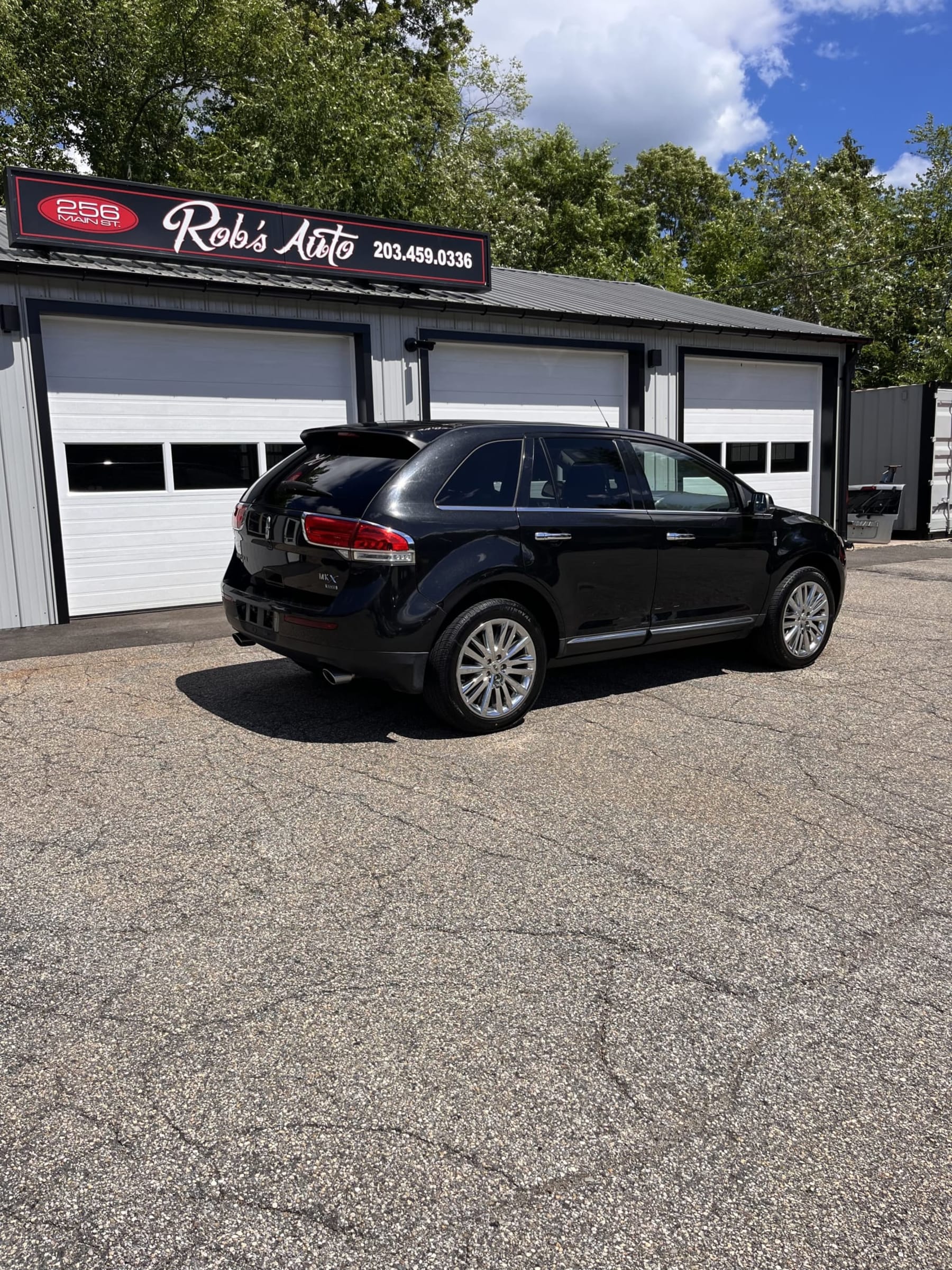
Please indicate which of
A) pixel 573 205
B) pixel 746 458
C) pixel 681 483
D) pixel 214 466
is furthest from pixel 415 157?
pixel 681 483

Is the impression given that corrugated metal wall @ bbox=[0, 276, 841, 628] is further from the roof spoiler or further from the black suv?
the roof spoiler

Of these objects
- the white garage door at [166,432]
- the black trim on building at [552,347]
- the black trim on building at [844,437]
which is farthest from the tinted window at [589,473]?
the black trim on building at [844,437]

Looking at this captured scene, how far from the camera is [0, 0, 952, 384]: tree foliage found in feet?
75.2

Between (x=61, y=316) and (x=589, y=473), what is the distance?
627cm

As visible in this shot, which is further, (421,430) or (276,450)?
(276,450)

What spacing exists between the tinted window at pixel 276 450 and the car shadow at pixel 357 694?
4.22m

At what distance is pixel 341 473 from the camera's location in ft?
18.3

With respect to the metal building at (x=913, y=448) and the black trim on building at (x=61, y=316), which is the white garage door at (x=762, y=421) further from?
the black trim on building at (x=61, y=316)

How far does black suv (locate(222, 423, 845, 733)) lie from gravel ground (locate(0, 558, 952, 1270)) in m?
0.55

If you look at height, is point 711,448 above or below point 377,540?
above

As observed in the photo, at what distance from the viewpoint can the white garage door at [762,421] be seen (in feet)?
48.6

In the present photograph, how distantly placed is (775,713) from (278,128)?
22240mm

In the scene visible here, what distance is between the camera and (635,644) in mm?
6273

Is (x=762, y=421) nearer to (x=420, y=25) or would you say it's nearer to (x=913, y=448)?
(x=913, y=448)
